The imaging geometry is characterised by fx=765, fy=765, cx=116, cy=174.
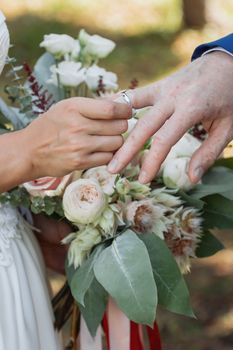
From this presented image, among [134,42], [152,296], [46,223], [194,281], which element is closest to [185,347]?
[194,281]

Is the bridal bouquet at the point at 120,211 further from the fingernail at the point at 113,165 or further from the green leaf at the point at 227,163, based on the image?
the fingernail at the point at 113,165

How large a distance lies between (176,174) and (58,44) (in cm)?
40

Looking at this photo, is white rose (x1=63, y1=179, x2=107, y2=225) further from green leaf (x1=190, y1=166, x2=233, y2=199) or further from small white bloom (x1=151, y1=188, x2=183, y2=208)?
green leaf (x1=190, y1=166, x2=233, y2=199)

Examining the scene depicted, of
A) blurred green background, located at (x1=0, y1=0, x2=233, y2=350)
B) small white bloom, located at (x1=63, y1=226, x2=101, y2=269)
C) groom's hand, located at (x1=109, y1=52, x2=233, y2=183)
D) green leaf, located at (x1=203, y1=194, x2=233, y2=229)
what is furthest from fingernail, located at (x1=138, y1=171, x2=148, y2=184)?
blurred green background, located at (x1=0, y1=0, x2=233, y2=350)

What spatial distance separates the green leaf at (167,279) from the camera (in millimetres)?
1369

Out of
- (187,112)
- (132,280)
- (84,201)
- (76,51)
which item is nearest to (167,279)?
(132,280)

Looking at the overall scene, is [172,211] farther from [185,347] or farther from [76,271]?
[185,347]

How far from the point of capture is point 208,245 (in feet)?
5.32

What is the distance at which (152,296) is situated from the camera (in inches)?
50.4

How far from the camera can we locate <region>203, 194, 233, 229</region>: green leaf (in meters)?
1.55

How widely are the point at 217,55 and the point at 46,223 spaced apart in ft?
1.73

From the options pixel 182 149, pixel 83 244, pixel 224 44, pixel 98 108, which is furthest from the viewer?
pixel 182 149

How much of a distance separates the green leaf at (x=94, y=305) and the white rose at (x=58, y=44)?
20.9 inches

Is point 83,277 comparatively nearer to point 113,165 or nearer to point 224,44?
point 113,165
